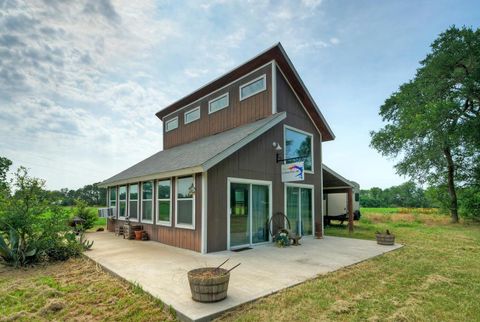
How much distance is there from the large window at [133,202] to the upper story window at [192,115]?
436cm

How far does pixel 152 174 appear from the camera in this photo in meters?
9.70

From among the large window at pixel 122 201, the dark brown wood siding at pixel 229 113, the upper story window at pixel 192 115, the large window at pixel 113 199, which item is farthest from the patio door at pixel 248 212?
the large window at pixel 113 199

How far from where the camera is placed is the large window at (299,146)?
35.0 feet

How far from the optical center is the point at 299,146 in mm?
11266

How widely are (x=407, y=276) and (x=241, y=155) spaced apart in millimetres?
5268

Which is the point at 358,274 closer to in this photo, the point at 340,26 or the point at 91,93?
the point at 340,26

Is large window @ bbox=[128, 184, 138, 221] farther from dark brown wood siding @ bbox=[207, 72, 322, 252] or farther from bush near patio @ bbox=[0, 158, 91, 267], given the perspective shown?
dark brown wood siding @ bbox=[207, 72, 322, 252]

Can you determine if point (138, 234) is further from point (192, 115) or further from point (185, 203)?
point (192, 115)

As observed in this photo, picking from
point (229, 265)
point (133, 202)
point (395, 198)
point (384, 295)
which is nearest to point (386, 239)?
point (384, 295)

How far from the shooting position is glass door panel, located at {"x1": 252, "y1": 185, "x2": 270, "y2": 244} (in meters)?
9.06

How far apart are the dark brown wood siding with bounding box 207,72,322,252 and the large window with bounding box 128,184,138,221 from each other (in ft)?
17.3

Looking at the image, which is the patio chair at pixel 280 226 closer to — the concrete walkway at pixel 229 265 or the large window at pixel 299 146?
the concrete walkway at pixel 229 265

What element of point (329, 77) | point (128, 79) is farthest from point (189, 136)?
point (329, 77)

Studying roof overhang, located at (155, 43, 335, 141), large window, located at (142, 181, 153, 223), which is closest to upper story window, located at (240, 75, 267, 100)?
roof overhang, located at (155, 43, 335, 141)
